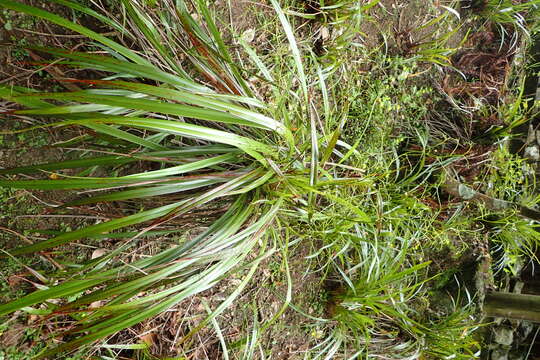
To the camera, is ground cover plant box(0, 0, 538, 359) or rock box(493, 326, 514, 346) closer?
ground cover plant box(0, 0, 538, 359)

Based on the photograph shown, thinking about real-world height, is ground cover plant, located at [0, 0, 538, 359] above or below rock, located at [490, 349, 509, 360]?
above

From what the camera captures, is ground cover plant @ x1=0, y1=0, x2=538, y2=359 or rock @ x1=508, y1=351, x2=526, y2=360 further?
rock @ x1=508, y1=351, x2=526, y2=360

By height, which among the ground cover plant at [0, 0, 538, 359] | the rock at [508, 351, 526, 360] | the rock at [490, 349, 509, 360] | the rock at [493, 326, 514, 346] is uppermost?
the ground cover plant at [0, 0, 538, 359]

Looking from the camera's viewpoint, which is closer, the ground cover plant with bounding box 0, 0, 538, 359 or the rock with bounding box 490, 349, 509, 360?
the ground cover plant with bounding box 0, 0, 538, 359

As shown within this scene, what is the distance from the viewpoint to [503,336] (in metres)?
2.47

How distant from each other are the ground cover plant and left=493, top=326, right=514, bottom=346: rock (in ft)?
1.17

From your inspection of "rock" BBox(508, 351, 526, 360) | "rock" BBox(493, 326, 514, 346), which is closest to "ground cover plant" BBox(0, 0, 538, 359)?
"rock" BBox(493, 326, 514, 346)

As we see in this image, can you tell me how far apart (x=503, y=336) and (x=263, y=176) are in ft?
7.27

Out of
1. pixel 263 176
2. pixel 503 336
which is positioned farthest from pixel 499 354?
pixel 263 176

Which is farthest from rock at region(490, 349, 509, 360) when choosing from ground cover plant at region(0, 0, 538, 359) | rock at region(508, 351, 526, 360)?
ground cover plant at region(0, 0, 538, 359)

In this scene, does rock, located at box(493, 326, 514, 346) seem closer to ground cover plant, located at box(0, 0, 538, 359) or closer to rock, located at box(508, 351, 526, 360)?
rock, located at box(508, 351, 526, 360)

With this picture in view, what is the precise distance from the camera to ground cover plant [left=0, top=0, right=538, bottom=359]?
41.2 inches

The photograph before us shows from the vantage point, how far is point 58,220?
50.5 inches

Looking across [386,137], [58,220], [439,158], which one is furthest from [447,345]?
[58,220]
